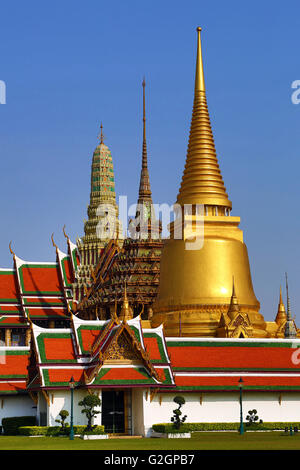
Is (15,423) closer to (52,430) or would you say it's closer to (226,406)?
(52,430)

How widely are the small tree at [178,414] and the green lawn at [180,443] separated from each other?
1.39 m

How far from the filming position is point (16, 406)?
4522 cm

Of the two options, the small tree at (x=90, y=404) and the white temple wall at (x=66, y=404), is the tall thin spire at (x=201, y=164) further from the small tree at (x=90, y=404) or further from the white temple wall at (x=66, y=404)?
the small tree at (x=90, y=404)

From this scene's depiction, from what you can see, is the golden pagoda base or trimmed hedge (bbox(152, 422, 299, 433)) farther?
the golden pagoda base

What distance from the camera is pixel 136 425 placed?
139 ft

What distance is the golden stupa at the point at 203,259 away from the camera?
57.2 metres

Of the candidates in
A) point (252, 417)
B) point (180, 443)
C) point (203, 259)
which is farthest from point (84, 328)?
point (203, 259)

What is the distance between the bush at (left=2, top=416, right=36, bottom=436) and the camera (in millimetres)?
43094

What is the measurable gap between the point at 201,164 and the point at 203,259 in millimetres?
6073

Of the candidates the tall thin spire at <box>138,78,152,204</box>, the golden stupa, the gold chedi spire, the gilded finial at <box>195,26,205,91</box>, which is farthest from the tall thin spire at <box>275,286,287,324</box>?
the tall thin spire at <box>138,78,152,204</box>

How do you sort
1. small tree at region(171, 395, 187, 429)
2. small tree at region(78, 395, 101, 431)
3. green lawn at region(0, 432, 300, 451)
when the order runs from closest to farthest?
green lawn at region(0, 432, 300, 451)
small tree at region(78, 395, 101, 431)
small tree at region(171, 395, 187, 429)

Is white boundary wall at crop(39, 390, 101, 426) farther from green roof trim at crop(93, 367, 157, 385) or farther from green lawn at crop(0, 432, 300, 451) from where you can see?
green lawn at crop(0, 432, 300, 451)

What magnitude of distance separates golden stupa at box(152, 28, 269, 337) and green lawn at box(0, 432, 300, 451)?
18566 mm
